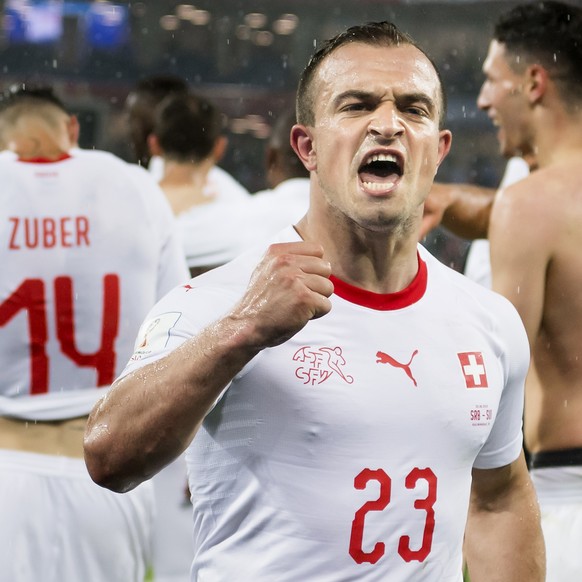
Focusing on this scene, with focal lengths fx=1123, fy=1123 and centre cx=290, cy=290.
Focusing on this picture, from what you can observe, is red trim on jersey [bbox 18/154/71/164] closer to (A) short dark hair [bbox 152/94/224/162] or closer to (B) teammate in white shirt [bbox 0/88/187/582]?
(B) teammate in white shirt [bbox 0/88/187/582]

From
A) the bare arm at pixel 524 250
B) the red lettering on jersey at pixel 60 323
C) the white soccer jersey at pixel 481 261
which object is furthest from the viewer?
the white soccer jersey at pixel 481 261

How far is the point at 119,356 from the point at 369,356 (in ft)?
5.02

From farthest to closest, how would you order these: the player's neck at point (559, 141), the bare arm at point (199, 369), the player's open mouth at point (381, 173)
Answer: the player's neck at point (559, 141)
the player's open mouth at point (381, 173)
the bare arm at point (199, 369)

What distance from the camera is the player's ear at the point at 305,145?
2.14 meters

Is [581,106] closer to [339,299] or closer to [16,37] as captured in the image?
[339,299]

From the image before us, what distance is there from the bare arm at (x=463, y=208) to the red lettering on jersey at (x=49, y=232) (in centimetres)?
110

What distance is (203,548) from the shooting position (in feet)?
6.54

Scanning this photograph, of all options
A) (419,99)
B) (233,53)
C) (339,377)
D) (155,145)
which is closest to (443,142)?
(419,99)

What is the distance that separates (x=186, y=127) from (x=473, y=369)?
2.98 m

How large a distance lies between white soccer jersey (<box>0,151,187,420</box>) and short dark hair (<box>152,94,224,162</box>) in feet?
4.86

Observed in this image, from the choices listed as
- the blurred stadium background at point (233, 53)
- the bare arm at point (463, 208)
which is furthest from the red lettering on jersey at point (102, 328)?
the blurred stadium background at point (233, 53)

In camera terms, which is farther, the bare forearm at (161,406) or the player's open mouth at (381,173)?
the player's open mouth at (381,173)

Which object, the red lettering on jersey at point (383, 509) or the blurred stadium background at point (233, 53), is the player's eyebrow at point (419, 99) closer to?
the red lettering on jersey at point (383, 509)

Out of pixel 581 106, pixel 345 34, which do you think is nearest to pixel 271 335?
pixel 345 34
